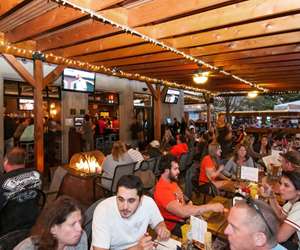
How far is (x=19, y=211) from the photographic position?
10.8 feet

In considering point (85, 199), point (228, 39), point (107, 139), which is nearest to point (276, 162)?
point (228, 39)

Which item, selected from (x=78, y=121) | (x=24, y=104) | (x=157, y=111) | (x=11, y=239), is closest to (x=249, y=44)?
(x=11, y=239)

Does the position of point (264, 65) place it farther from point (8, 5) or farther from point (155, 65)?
point (8, 5)

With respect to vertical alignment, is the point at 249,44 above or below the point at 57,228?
above

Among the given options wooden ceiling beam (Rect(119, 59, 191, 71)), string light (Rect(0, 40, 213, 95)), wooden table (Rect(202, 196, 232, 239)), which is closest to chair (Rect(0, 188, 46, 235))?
wooden table (Rect(202, 196, 232, 239))

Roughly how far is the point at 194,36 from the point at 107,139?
24.3ft

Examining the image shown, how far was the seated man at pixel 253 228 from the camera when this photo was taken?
167 cm

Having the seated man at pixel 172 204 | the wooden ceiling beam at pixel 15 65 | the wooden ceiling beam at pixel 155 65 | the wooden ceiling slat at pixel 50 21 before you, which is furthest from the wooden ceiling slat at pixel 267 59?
the wooden ceiling beam at pixel 15 65

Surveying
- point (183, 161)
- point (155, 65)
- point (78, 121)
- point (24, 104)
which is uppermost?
point (155, 65)

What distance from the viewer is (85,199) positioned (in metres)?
4.69

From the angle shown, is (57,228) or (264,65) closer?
(57,228)

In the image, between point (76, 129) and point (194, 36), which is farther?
point (76, 129)

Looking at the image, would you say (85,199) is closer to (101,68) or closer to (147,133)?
(101,68)

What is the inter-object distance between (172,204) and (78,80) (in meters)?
5.51
